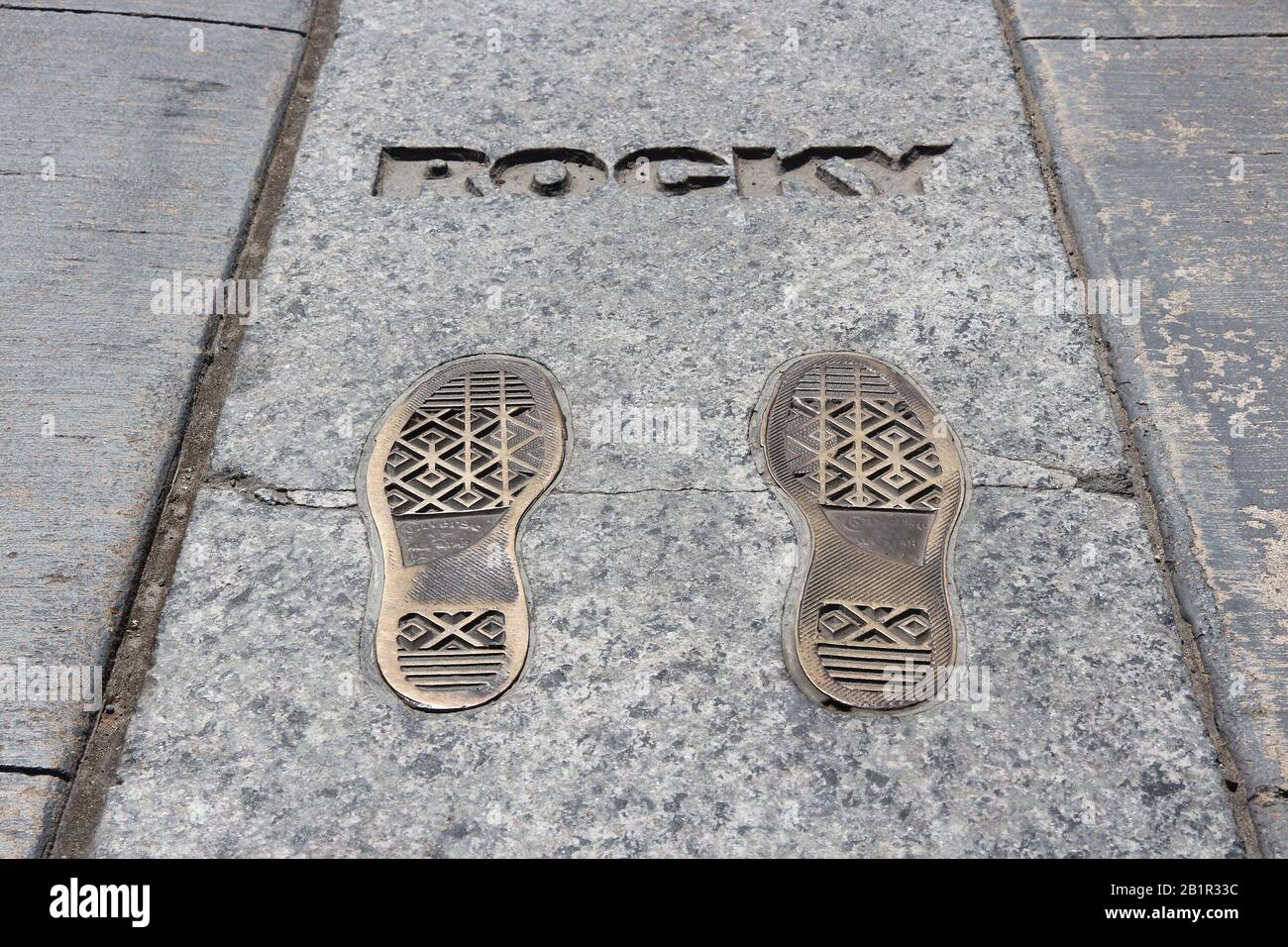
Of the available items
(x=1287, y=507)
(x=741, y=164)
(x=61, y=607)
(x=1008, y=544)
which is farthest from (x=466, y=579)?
(x=1287, y=507)

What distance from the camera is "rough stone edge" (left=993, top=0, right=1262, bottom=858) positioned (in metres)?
2.20

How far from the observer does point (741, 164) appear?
131 inches

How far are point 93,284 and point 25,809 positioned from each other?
1.48 meters

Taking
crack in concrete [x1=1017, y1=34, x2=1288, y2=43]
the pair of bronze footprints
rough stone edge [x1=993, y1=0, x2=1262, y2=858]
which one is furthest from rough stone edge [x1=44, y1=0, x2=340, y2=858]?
crack in concrete [x1=1017, y1=34, x2=1288, y2=43]

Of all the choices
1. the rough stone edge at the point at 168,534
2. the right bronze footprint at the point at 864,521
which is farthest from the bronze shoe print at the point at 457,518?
the right bronze footprint at the point at 864,521

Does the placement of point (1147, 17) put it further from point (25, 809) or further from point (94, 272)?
point (25, 809)

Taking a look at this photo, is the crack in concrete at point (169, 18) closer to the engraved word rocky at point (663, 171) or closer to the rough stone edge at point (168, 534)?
the rough stone edge at point (168, 534)

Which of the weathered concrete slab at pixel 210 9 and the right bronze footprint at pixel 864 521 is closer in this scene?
the right bronze footprint at pixel 864 521

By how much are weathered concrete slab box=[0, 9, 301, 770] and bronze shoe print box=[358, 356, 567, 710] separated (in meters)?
0.58

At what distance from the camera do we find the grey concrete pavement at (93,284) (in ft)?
7.73

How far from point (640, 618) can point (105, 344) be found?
1.61 m

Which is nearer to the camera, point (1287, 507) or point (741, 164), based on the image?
point (1287, 507)

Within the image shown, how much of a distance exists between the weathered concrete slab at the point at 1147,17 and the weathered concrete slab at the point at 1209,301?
0.08 meters

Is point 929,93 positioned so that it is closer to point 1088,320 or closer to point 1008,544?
point 1088,320
